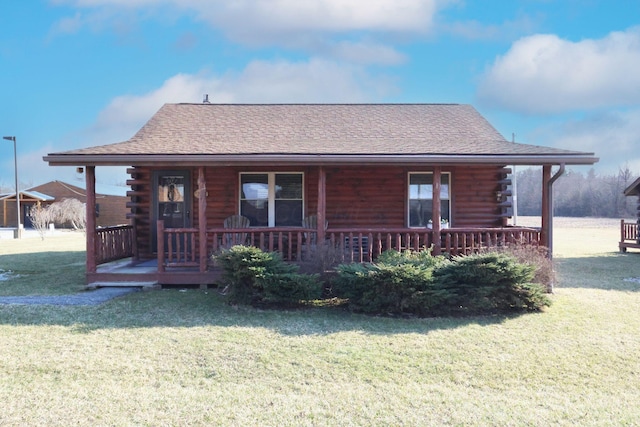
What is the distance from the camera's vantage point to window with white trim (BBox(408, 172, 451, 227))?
10180mm

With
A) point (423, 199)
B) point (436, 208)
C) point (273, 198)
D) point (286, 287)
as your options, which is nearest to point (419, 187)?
point (423, 199)

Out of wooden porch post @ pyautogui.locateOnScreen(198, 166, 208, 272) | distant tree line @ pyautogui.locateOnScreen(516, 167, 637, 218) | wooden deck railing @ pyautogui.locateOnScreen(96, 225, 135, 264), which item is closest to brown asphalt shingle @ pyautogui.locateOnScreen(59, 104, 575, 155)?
wooden porch post @ pyautogui.locateOnScreen(198, 166, 208, 272)

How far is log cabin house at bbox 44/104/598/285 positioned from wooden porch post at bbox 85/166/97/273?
20 mm

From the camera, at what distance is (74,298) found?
7453 millimetres

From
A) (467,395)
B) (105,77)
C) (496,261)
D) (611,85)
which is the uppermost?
(611,85)

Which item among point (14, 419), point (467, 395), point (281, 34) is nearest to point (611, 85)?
point (281, 34)

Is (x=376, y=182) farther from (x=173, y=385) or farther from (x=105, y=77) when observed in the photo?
(x=105, y=77)

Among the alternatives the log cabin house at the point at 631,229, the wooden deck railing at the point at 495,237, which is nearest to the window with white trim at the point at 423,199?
the wooden deck railing at the point at 495,237

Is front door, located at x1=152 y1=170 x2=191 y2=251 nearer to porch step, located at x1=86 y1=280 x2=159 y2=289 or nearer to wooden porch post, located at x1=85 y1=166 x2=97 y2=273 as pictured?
wooden porch post, located at x1=85 y1=166 x2=97 y2=273

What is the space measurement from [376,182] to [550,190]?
361cm

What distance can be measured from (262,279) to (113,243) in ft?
15.2

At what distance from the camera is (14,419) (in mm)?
3422

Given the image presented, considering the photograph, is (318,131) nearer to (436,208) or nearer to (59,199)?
(436,208)

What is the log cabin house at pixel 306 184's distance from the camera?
790cm
